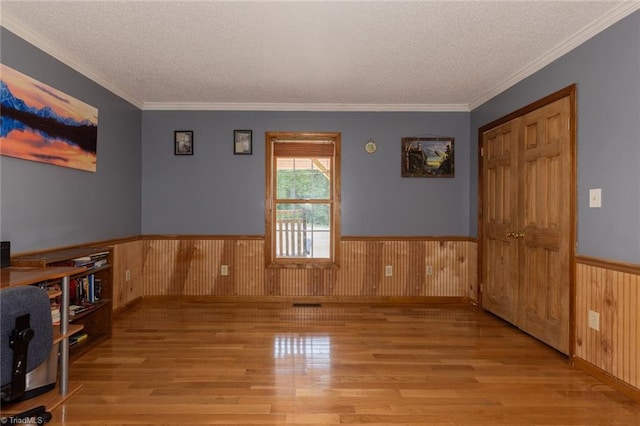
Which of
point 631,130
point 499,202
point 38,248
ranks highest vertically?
point 631,130

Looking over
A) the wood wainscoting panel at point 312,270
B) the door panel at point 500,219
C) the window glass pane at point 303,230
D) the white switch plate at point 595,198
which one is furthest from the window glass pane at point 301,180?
the white switch plate at point 595,198

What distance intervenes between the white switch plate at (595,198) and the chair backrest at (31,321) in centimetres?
354

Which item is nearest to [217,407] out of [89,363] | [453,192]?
[89,363]

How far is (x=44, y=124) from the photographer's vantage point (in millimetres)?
2928

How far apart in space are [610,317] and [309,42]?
9.76ft

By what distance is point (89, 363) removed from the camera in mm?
2859

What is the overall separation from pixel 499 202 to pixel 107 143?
169 inches

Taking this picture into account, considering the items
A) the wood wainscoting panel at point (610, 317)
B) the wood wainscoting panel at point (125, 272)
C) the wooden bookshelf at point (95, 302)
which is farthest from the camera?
the wood wainscoting panel at point (125, 272)

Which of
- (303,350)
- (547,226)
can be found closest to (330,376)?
(303,350)

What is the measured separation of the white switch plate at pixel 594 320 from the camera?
2.66 m

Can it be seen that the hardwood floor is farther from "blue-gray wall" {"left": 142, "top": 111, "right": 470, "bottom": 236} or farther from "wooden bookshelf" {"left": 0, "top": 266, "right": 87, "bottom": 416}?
"blue-gray wall" {"left": 142, "top": 111, "right": 470, "bottom": 236}

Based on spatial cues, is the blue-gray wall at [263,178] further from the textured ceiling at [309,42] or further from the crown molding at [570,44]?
the crown molding at [570,44]

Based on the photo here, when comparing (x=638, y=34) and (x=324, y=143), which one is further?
(x=324, y=143)

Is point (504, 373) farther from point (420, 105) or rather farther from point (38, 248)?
point (38, 248)
